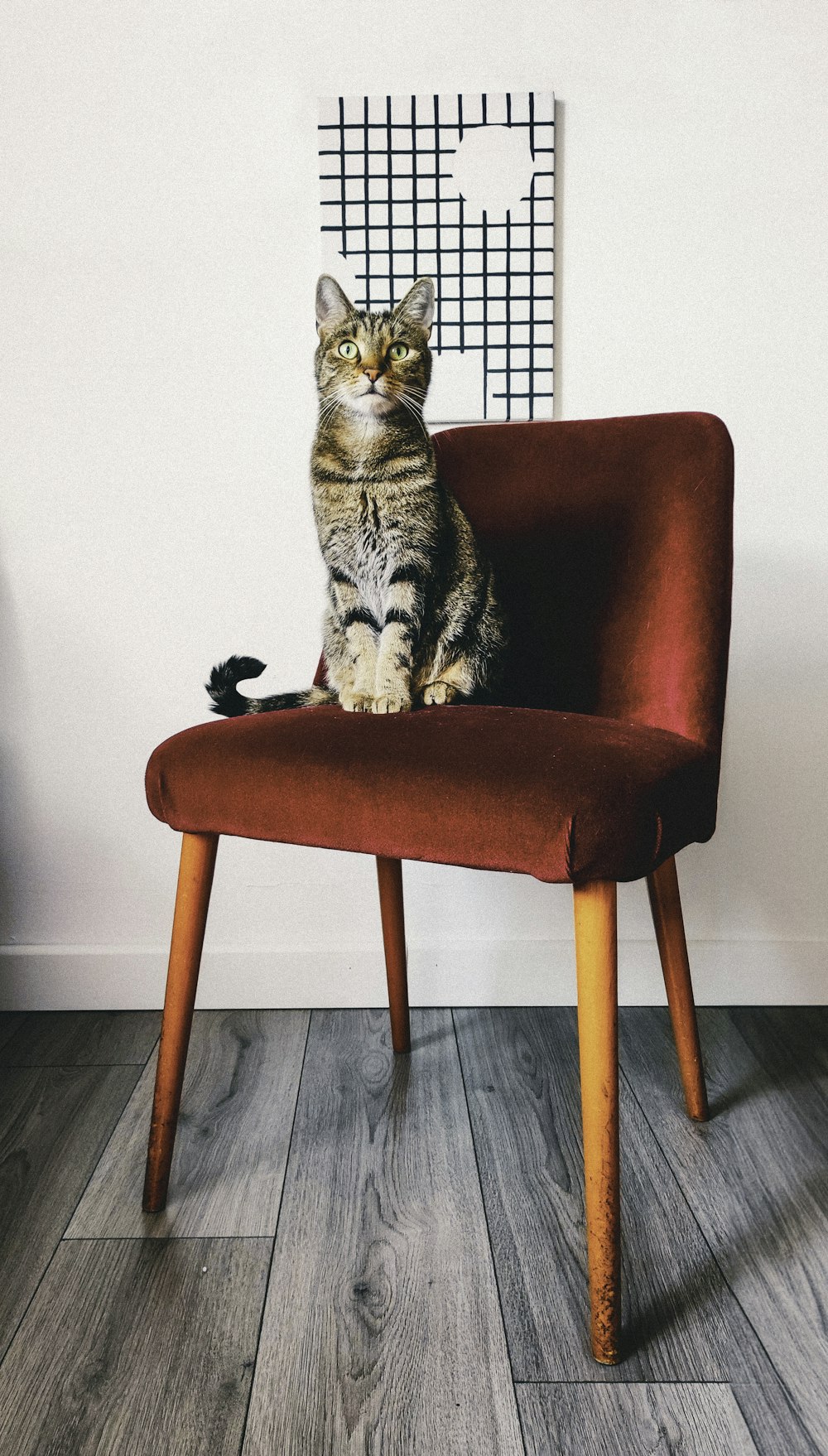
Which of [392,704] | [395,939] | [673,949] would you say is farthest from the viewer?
[395,939]

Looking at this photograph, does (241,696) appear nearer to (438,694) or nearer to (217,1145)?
(438,694)

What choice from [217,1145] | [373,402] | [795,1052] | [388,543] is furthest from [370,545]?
[795,1052]

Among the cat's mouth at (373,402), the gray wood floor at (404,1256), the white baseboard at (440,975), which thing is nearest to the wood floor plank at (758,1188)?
the gray wood floor at (404,1256)

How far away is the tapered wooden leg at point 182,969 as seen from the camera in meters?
0.96

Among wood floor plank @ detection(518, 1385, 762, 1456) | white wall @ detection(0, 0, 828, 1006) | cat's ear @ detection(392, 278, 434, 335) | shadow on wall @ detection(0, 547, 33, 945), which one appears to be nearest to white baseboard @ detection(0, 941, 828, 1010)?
white wall @ detection(0, 0, 828, 1006)

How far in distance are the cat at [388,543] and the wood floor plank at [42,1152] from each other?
571 millimetres

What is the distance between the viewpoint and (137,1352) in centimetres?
81

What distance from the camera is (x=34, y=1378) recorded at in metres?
0.79

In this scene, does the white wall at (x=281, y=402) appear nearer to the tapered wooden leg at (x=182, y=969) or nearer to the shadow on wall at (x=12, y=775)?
the shadow on wall at (x=12, y=775)

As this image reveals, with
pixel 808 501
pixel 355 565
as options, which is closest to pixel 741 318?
pixel 808 501

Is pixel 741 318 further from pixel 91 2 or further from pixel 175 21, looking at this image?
pixel 91 2

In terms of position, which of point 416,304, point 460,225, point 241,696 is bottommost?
point 241,696

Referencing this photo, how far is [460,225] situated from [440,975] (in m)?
1.18

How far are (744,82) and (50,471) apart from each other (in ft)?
3.94
